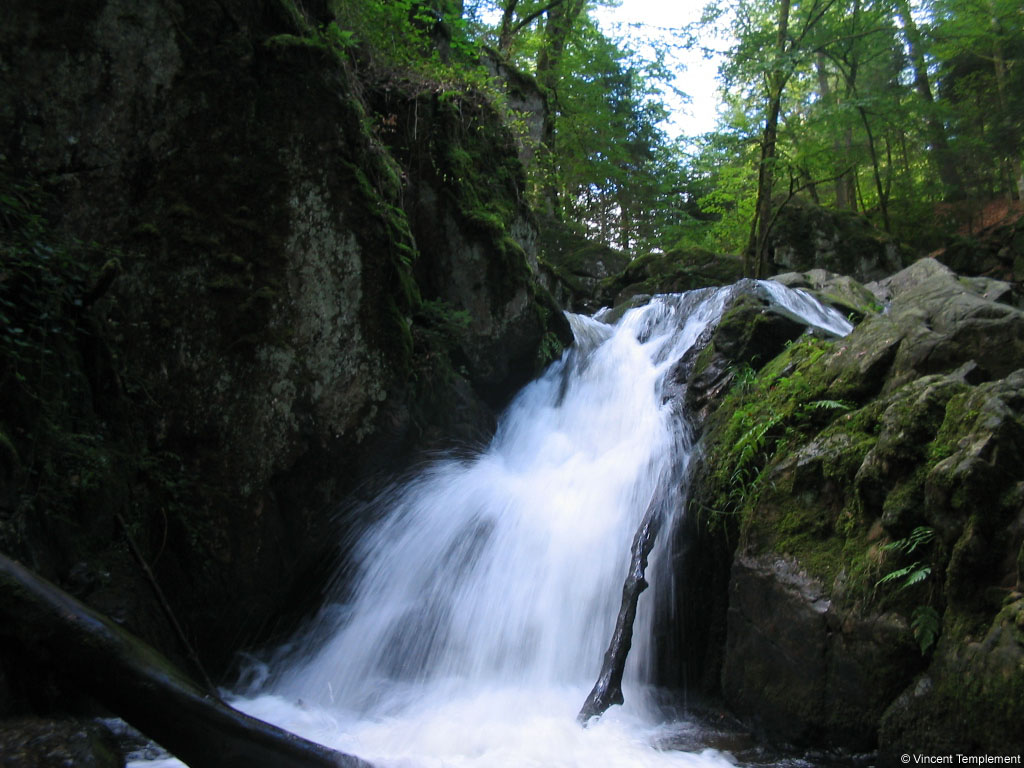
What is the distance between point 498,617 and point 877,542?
309 centimetres

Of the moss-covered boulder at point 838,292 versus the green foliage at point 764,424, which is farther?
the moss-covered boulder at point 838,292

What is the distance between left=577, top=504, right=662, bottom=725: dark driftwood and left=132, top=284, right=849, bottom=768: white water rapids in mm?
182

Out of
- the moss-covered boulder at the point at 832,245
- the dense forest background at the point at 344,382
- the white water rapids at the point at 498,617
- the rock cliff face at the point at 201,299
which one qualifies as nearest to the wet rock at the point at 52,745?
the dense forest background at the point at 344,382

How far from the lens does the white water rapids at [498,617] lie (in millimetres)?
4262

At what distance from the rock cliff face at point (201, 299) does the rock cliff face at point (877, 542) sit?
3488 millimetres

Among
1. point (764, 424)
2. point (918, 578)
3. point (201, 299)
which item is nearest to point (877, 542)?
point (918, 578)

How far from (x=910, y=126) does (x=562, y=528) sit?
15911 mm

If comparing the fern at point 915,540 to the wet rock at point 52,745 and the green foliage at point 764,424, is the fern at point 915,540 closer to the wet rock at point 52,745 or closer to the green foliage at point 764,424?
the green foliage at point 764,424

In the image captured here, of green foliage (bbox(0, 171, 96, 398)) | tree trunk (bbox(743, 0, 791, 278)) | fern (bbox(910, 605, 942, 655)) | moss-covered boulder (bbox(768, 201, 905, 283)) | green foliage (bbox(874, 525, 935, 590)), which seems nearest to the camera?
fern (bbox(910, 605, 942, 655))

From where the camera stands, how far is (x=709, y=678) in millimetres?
4859

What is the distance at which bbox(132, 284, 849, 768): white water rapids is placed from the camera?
14.0 ft

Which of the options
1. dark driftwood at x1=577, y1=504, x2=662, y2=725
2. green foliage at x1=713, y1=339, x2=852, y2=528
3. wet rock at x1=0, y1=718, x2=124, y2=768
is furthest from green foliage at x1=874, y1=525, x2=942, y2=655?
wet rock at x1=0, y1=718, x2=124, y2=768

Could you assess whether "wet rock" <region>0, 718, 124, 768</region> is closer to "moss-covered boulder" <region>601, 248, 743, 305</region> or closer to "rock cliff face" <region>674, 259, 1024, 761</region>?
"rock cliff face" <region>674, 259, 1024, 761</region>

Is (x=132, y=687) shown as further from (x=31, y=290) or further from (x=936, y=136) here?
(x=936, y=136)
